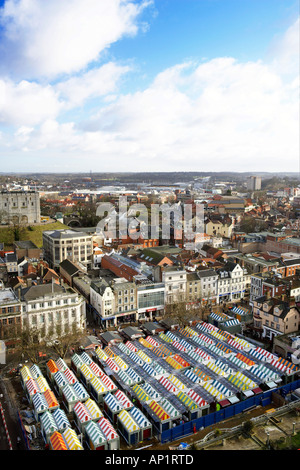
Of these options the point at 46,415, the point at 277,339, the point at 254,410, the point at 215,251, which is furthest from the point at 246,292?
the point at 46,415

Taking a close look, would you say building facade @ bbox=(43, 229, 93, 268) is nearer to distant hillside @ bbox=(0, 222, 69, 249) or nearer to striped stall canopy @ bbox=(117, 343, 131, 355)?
distant hillside @ bbox=(0, 222, 69, 249)

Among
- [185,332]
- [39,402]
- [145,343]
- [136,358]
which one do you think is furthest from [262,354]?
[39,402]

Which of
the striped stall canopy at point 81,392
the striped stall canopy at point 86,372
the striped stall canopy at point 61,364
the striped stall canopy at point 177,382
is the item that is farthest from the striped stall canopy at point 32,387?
the striped stall canopy at point 177,382

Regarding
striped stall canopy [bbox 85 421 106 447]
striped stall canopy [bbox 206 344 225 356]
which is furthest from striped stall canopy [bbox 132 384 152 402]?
striped stall canopy [bbox 206 344 225 356]

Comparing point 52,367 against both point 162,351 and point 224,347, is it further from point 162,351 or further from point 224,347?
point 224,347

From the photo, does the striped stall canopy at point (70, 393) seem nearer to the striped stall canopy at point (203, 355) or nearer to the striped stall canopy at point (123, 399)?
the striped stall canopy at point (123, 399)

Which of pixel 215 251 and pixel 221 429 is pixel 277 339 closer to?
pixel 221 429
